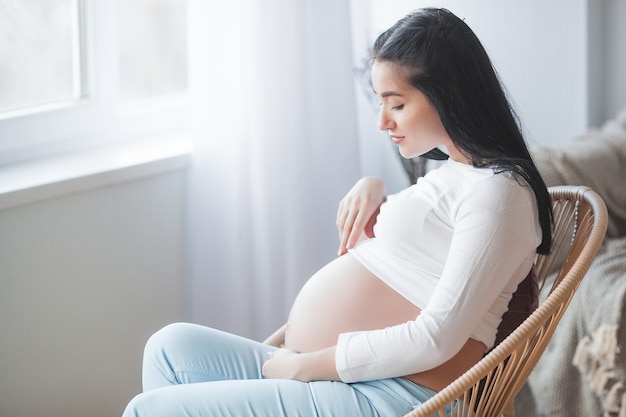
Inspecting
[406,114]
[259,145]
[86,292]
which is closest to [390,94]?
[406,114]

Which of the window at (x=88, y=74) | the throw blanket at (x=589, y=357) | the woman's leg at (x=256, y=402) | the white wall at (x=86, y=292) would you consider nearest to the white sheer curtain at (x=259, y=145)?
the white wall at (x=86, y=292)

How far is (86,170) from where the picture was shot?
1936 millimetres

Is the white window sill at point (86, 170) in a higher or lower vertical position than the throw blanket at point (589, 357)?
higher

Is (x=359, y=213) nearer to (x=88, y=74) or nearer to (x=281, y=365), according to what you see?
(x=281, y=365)

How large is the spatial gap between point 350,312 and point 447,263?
0.22m

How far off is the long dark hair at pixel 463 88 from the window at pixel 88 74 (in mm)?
1087

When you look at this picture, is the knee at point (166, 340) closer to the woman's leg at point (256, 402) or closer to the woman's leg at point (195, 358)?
the woman's leg at point (195, 358)

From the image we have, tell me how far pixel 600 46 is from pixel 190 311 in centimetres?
150

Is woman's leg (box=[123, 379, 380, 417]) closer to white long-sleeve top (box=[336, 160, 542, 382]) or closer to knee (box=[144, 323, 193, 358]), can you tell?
white long-sleeve top (box=[336, 160, 542, 382])

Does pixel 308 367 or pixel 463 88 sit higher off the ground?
pixel 463 88

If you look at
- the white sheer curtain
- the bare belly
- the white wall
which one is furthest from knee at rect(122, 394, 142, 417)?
the white sheer curtain

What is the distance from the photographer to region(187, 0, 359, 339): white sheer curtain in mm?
2049

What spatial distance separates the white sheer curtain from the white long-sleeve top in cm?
79

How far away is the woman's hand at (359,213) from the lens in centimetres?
148
